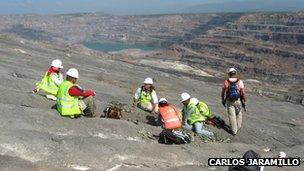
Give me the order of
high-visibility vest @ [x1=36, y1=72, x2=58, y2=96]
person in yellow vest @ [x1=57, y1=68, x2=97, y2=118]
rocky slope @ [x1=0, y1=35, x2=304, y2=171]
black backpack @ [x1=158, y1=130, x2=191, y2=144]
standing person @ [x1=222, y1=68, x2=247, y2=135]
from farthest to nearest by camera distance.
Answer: standing person @ [x1=222, y1=68, x2=247, y2=135] → high-visibility vest @ [x1=36, y1=72, x2=58, y2=96] → black backpack @ [x1=158, y1=130, x2=191, y2=144] → person in yellow vest @ [x1=57, y1=68, x2=97, y2=118] → rocky slope @ [x1=0, y1=35, x2=304, y2=171]

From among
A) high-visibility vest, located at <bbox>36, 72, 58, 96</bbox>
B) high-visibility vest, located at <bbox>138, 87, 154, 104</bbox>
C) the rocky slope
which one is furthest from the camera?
high-visibility vest, located at <bbox>138, 87, 154, 104</bbox>

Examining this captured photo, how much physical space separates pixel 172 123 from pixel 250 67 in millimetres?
117388

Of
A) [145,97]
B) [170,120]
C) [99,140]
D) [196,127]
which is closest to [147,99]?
[145,97]

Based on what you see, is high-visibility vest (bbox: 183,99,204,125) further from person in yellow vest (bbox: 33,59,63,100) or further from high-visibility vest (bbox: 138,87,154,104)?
person in yellow vest (bbox: 33,59,63,100)

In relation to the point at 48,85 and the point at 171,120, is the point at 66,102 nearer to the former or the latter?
the point at 48,85

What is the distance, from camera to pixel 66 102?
1850 cm

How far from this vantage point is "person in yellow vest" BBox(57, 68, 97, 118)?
1798cm

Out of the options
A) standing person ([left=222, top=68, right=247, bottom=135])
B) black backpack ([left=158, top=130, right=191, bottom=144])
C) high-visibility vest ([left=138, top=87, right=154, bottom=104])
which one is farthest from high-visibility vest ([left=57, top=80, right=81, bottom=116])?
standing person ([left=222, top=68, right=247, bottom=135])

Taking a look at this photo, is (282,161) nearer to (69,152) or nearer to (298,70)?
(69,152)

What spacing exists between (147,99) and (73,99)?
17.4 feet

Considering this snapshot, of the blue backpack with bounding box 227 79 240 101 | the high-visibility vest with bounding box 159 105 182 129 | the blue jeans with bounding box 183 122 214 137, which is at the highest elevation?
the blue backpack with bounding box 227 79 240 101

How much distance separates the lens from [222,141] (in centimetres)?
2186

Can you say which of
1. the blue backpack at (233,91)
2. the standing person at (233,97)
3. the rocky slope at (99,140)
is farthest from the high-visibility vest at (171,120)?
the blue backpack at (233,91)

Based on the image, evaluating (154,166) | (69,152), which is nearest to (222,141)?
(154,166)
